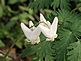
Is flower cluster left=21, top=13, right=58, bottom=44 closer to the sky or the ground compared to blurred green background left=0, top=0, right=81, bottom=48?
closer to the ground

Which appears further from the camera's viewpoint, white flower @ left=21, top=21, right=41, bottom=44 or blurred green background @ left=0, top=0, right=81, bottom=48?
blurred green background @ left=0, top=0, right=81, bottom=48

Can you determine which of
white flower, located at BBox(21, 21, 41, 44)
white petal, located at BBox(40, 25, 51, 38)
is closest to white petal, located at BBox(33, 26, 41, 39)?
white flower, located at BBox(21, 21, 41, 44)

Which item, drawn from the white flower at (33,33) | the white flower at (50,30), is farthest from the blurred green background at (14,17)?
the white flower at (50,30)

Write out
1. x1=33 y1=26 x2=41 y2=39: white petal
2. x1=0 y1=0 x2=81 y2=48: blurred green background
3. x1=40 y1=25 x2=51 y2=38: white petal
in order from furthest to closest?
1. x1=0 y1=0 x2=81 y2=48: blurred green background
2. x1=33 y1=26 x2=41 y2=39: white petal
3. x1=40 y1=25 x2=51 y2=38: white petal

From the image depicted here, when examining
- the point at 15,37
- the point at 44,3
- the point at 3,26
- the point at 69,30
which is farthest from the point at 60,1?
the point at 3,26

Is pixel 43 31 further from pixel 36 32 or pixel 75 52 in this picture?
pixel 75 52

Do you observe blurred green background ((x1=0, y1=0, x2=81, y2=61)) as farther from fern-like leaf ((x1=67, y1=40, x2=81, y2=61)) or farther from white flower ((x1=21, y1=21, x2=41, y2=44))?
white flower ((x1=21, y1=21, x2=41, y2=44))

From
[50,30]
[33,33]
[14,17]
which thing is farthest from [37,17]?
[50,30]

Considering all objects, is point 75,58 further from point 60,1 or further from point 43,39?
point 60,1

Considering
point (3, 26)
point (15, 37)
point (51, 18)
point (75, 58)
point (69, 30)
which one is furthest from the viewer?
point (3, 26)

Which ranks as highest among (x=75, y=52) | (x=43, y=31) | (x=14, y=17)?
(x=14, y=17)

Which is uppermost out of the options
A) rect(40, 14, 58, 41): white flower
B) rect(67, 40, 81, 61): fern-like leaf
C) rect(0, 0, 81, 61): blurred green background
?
rect(0, 0, 81, 61): blurred green background
